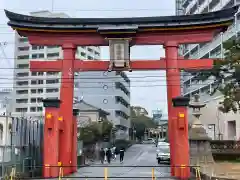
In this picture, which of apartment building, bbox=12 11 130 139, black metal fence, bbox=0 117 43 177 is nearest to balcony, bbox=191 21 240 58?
apartment building, bbox=12 11 130 139

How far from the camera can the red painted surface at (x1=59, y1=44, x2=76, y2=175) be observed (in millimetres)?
26672

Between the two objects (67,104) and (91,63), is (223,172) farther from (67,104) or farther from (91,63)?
(91,63)

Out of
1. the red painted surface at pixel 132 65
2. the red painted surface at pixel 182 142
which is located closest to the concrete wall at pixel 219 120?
the red painted surface at pixel 132 65

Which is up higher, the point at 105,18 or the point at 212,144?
the point at 105,18

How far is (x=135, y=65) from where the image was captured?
2708 centimetres

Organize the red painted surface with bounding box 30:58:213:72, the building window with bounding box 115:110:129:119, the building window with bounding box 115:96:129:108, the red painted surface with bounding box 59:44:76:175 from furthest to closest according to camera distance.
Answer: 1. the building window with bounding box 115:110:129:119
2. the building window with bounding box 115:96:129:108
3. the red painted surface with bounding box 30:58:213:72
4. the red painted surface with bounding box 59:44:76:175

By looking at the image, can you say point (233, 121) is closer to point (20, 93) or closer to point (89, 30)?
point (89, 30)

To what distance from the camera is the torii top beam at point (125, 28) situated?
2649 centimetres

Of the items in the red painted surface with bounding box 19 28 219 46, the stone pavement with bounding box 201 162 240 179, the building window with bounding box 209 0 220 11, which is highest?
the building window with bounding box 209 0 220 11

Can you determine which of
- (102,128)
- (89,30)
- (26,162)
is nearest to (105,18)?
(89,30)

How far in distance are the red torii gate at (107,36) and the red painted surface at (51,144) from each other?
4.41 feet

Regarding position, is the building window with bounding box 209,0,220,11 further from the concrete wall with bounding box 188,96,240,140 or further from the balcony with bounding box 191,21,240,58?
the concrete wall with bounding box 188,96,240,140

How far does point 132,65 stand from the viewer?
2700 cm

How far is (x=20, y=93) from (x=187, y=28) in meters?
79.0
